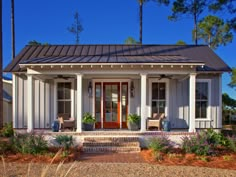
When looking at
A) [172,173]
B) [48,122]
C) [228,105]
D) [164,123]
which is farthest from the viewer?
[228,105]

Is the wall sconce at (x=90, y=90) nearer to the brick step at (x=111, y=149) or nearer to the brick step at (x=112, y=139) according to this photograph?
the brick step at (x=112, y=139)

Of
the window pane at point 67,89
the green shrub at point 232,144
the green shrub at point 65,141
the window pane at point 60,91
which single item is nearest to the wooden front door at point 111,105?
Result: the window pane at point 67,89

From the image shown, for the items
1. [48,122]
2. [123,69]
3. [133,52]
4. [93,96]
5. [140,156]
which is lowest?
[140,156]

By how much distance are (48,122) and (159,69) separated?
586 centimetres

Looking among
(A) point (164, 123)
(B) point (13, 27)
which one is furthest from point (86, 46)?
(B) point (13, 27)

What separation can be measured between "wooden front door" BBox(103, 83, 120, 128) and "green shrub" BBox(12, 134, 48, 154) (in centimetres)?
428

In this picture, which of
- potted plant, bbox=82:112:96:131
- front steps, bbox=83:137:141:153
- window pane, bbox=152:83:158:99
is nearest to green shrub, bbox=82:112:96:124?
potted plant, bbox=82:112:96:131

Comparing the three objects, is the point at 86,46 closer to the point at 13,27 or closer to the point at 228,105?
the point at 13,27

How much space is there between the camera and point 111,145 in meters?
10.1

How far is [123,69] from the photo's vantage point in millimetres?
10906

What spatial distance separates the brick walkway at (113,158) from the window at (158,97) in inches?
151

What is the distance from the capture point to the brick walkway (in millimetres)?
8500

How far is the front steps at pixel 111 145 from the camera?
9.83m

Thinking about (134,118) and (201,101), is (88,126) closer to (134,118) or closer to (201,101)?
(134,118)
